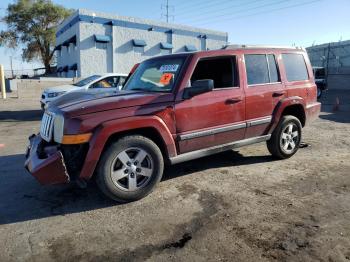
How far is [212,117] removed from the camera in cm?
487

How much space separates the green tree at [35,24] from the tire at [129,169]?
3801cm

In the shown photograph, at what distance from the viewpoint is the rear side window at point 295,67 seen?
6016mm

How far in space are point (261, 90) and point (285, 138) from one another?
3.64 ft

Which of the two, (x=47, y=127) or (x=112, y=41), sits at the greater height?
(x=112, y=41)

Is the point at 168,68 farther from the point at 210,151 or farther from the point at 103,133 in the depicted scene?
the point at 103,133

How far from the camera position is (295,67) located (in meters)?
6.18

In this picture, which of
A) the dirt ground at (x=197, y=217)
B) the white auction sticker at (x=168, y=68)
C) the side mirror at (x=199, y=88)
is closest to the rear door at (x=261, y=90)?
the dirt ground at (x=197, y=217)

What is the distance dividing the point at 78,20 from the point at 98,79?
14824 millimetres

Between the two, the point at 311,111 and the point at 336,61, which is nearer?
the point at 311,111

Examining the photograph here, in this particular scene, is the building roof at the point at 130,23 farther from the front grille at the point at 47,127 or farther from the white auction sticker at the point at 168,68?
the front grille at the point at 47,127

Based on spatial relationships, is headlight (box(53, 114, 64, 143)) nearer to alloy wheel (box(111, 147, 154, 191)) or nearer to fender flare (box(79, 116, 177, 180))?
fender flare (box(79, 116, 177, 180))

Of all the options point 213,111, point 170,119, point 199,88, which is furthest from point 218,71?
point 170,119

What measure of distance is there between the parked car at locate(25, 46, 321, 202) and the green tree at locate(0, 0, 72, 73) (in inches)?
1449

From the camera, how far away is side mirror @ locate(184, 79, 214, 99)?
14.4ft
